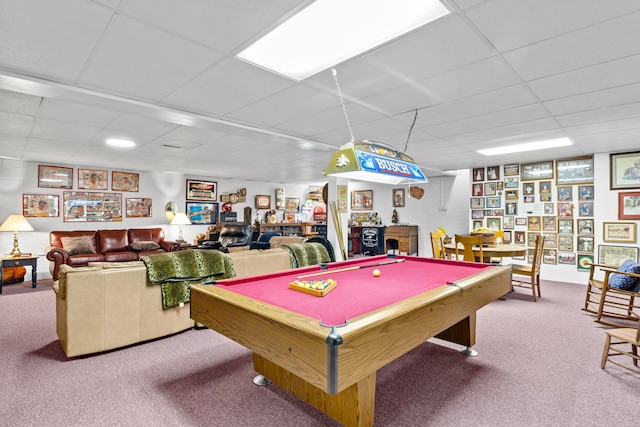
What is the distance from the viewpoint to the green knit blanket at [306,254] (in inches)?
175

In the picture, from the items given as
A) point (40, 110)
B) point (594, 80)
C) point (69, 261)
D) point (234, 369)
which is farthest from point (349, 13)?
point (69, 261)

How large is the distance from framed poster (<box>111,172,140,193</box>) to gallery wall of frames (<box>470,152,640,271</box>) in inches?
320

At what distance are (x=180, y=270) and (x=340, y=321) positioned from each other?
242cm

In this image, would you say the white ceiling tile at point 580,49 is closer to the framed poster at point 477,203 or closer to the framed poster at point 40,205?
the framed poster at point 477,203

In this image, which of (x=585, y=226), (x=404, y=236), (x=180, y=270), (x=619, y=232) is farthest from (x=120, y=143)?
(x=619, y=232)

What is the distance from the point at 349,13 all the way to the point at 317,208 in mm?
10342

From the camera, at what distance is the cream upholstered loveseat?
284 cm

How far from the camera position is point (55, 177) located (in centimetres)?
688

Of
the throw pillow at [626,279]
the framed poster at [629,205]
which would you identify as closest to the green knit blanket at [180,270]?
the throw pillow at [626,279]

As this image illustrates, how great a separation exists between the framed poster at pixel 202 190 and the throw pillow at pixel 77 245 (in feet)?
9.25

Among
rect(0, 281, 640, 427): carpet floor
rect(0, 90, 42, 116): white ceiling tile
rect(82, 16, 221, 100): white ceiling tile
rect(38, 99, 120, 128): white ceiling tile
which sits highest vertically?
rect(82, 16, 221, 100): white ceiling tile

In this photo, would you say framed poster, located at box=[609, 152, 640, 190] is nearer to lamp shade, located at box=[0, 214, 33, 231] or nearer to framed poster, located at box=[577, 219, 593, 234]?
framed poster, located at box=[577, 219, 593, 234]

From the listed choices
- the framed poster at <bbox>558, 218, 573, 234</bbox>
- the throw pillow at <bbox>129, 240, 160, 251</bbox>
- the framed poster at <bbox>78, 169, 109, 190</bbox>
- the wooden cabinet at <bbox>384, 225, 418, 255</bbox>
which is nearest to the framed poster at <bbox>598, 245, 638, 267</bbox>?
the framed poster at <bbox>558, 218, 573, 234</bbox>

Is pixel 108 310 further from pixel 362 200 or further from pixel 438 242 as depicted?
pixel 362 200
